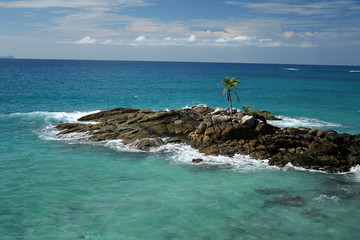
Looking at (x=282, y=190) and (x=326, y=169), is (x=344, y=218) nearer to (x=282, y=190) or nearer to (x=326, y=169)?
(x=282, y=190)

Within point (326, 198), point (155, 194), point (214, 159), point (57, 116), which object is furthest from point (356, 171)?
point (57, 116)

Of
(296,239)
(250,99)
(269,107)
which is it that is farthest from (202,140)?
(250,99)

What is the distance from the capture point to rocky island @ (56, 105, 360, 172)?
98.3ft

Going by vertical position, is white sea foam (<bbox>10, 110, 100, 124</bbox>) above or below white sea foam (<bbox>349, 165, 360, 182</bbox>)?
above

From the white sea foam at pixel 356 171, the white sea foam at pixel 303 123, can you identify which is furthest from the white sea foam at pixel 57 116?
the white sea foam at pixel 356 171

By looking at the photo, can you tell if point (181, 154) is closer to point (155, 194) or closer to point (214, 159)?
point (214, 159)

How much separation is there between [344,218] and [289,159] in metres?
10.4

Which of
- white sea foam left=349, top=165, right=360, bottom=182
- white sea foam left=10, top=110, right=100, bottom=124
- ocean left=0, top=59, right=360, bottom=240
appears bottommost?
ocean left=0, top=59, right=360, bottom=240

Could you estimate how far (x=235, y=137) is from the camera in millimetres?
33406

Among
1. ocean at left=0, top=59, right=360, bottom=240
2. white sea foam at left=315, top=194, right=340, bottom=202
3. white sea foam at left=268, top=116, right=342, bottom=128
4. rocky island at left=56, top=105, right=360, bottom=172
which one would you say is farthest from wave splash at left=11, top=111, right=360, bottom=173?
white sea foam at left=268, top=116, right=342, bottom=128

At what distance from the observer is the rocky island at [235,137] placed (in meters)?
30.0

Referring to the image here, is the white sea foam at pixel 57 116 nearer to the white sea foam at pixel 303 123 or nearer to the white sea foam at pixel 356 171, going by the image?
the white sea foam at pixel 303 123

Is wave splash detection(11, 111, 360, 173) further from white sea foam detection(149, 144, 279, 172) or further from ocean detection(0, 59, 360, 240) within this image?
ocean detection(0, 59, 360, 240)

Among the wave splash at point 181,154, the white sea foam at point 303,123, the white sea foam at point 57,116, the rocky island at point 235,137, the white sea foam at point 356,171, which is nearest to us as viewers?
the white sea foam at point 356,171
